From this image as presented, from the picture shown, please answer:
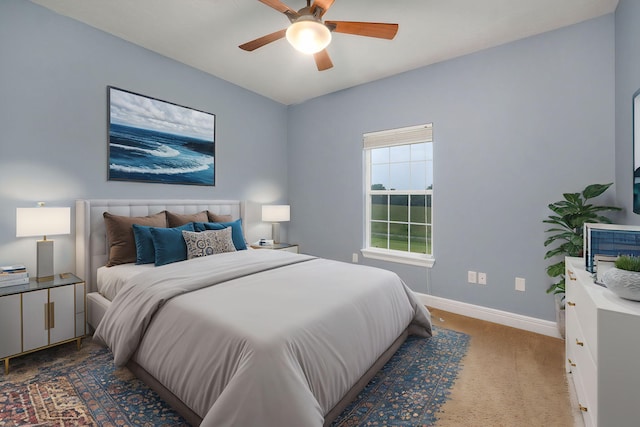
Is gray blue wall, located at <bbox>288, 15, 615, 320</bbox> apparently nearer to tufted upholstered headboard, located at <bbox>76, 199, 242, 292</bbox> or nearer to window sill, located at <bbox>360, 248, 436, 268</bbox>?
window sill, located at <bbox>360, 248, 436, 268</bbox>

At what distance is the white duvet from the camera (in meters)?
1.18

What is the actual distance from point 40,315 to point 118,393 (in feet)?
3.07

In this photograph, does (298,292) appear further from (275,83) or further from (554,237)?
(275,83)

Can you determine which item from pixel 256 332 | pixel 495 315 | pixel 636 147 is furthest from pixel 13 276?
pixel 636 147

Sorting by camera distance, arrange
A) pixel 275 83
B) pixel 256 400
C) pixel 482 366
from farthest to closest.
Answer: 1. pixel 275 83
2. pixel 482 366
3. pixel 256 400

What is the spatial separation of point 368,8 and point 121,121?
255cm

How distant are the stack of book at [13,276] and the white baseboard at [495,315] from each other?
3.65 metres

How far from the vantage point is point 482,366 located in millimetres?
2135

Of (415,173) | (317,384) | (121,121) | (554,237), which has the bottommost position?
(317,384)

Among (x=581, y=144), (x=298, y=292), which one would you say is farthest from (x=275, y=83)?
(x=581, y=144)

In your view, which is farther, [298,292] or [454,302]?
[454,302]

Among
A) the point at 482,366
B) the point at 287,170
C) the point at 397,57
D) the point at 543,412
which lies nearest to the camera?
the point at 543,412

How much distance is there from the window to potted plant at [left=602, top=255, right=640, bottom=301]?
213 centimetres

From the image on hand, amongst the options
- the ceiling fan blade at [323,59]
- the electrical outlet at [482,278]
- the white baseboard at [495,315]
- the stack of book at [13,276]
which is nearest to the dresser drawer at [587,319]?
the white baseboard at [495,315]
